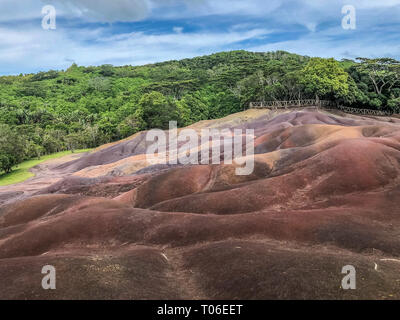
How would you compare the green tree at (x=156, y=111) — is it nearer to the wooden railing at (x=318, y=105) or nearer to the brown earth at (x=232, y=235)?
the wooden railing at (x=318, y=105)

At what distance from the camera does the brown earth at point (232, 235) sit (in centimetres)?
983

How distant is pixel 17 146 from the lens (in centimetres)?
6881

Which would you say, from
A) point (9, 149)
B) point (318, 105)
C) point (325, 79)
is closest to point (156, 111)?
point (9, 149)

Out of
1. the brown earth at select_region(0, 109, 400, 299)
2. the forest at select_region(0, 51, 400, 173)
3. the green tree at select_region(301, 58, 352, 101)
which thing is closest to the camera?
the brown earth at select_region(0, 109, 400, 299)

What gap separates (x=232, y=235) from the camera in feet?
49.9

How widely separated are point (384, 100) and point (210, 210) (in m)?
72.9

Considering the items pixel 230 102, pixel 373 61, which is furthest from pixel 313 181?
pixel 230 102

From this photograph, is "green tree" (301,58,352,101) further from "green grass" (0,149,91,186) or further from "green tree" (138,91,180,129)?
"green grass" (0,149,91,186)

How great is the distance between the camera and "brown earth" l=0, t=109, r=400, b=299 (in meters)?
9.83

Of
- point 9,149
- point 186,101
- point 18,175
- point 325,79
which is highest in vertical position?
point 325,79

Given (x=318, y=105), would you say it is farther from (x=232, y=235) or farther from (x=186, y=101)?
(x=232, y=235)

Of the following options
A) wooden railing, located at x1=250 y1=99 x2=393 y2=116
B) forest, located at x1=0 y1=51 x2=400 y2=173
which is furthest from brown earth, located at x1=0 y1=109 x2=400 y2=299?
wooden railing, located at x1=250 y1=99 x2=393 y2=116

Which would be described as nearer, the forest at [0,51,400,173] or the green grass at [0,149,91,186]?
the green grass at [0,149,91,186]

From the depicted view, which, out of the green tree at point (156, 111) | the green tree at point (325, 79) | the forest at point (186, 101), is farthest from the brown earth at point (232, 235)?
the green tree at point (156, 111)
